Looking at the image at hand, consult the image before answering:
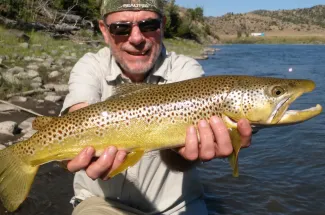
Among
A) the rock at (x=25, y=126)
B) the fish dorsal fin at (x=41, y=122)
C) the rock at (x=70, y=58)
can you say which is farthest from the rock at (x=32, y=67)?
the fish dorsal fin at (x=41, y=122)

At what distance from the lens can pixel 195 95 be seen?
3.30 metres

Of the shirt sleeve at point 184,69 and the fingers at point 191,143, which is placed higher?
the shirt sleeve at point 184,69

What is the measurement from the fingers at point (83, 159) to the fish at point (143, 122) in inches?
2.2

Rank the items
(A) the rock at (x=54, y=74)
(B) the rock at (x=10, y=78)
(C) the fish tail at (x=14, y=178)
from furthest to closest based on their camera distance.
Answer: (A) the rock at (x=54, y=74)
(B) the rock at (x=10, y=78)
(C) the fish tail at (x=14, y=178)

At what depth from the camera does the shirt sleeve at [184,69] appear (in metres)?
4.15

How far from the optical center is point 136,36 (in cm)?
389

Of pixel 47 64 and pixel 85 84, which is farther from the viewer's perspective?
pixel 47 64

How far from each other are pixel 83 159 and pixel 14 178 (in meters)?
0.61

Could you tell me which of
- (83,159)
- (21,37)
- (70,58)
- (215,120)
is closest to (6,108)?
(83,159)

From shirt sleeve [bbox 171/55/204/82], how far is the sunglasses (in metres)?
0.50

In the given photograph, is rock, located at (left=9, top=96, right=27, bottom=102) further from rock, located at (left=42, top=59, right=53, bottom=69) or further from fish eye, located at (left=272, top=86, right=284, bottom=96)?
fish eye, located at (left=272, top=86, right=284, bottom=96)

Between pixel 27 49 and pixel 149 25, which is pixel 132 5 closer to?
pixel 149 25

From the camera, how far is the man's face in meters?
3.93

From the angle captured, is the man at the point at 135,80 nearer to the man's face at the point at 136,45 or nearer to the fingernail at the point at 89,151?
the man's face at the point at 136,45
